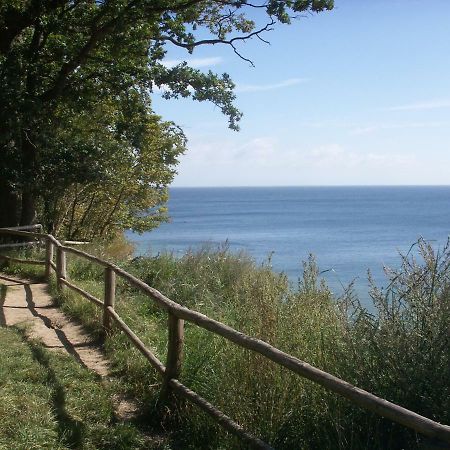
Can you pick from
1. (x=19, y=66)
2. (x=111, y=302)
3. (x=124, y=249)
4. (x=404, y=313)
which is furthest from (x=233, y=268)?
(x=124, y=249)

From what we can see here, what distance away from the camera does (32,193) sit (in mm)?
17203

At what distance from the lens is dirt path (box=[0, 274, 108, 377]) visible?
7605 mm

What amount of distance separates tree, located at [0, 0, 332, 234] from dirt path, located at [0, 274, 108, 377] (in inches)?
188

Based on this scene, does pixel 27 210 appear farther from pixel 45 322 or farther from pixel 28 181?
pixel 45 322

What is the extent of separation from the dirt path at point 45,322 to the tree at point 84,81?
15.7ft

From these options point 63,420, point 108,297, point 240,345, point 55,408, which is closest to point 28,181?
point 108,297

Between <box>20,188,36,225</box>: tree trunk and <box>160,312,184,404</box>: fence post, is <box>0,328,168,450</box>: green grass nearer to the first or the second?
<box>160,312,184,404</box>: fence post

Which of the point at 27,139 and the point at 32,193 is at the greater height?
the point at 27,139

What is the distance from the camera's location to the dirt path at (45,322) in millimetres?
7605

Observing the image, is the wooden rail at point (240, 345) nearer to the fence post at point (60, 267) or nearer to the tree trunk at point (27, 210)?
the fence post at point (60, 267)

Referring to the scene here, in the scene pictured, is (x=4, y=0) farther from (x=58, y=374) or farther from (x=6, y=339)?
(x=58, y=374)

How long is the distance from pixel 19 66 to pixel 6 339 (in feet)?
29.0

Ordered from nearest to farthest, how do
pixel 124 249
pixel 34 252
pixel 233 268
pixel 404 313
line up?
pixel 404 313 → pixel 233 268 → pixel 34 252 → pixel 124 249

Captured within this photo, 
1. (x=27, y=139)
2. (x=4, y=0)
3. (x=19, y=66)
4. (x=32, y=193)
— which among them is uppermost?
(x=4, y=0)
